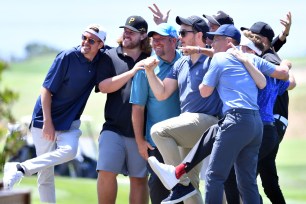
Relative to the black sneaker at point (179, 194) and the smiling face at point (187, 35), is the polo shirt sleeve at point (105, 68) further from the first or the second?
the black sneaker at point (179, 194)

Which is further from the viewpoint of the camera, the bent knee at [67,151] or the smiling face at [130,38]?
the smiling face at [130,38]

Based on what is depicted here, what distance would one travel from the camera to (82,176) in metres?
26.0

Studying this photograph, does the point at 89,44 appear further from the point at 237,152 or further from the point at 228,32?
the point at 237,152

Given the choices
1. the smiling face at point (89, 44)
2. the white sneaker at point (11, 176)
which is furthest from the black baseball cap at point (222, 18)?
the white sneaker at point (11, 176)

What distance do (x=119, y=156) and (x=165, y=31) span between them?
4.21 feet

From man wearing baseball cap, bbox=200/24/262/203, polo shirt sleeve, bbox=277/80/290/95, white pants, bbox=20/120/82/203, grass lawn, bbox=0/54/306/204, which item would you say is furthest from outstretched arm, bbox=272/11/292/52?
grass lawn, bbox=0/54/306/204

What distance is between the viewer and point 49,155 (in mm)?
9641

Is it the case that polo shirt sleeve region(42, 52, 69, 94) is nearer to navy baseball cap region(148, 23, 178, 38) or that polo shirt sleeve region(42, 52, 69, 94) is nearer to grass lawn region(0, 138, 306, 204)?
navy baseball cap region(148, 23, 178, 38)

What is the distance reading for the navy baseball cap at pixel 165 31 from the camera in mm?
9383

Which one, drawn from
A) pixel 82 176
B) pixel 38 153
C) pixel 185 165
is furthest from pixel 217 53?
pixel 82 176

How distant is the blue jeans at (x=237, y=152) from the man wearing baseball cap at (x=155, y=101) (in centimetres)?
104

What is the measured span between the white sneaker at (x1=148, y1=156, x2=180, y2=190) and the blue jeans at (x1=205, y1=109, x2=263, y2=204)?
375 millimetres

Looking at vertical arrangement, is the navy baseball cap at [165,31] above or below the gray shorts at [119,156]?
above

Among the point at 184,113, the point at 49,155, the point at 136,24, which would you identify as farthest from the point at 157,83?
the point at 49,155
